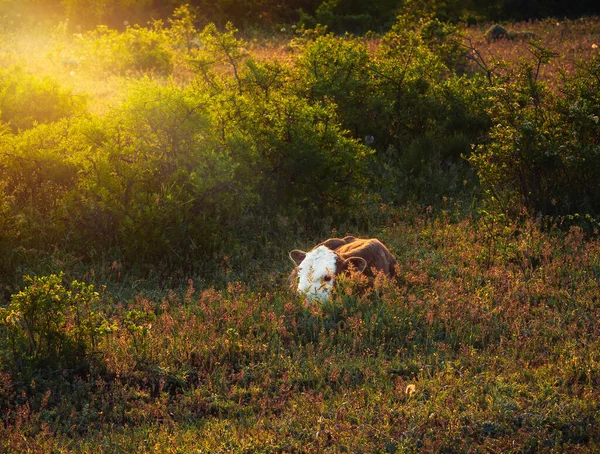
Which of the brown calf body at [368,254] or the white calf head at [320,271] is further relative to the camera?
the brown calf body at [368,254]

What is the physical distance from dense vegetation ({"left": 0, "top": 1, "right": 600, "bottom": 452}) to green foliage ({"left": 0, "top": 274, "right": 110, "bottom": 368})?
20mm

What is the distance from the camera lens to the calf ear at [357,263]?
728 centimetres

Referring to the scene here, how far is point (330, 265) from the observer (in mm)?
7285

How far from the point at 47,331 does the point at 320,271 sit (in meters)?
2.78

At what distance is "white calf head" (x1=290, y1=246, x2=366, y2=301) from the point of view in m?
7.15

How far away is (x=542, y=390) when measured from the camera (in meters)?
5.41

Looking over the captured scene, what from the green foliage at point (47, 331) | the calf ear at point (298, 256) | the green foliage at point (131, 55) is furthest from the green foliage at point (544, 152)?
the green foliage at point (131, 55)

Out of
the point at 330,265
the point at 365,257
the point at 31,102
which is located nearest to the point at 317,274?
the point at 330,265

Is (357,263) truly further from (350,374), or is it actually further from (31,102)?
(31,102)

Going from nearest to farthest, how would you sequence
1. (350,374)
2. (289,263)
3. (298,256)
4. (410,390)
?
1. (410,390)
2. (350,374)
3. (298,256)
4. (289,263)

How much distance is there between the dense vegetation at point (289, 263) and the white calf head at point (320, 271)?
0.67 feet

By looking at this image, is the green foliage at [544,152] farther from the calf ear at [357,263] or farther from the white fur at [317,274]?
the white fur at [317,274]

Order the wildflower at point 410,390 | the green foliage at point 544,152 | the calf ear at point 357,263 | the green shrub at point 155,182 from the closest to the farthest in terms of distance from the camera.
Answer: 1. the wildflower at point 410,390
2. the calf ear at point 357,263
3. the green shrub at point 155,182
4. the green foliage at point 544,152

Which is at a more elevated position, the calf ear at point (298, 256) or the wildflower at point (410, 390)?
the calf ear at point (298, 256)
